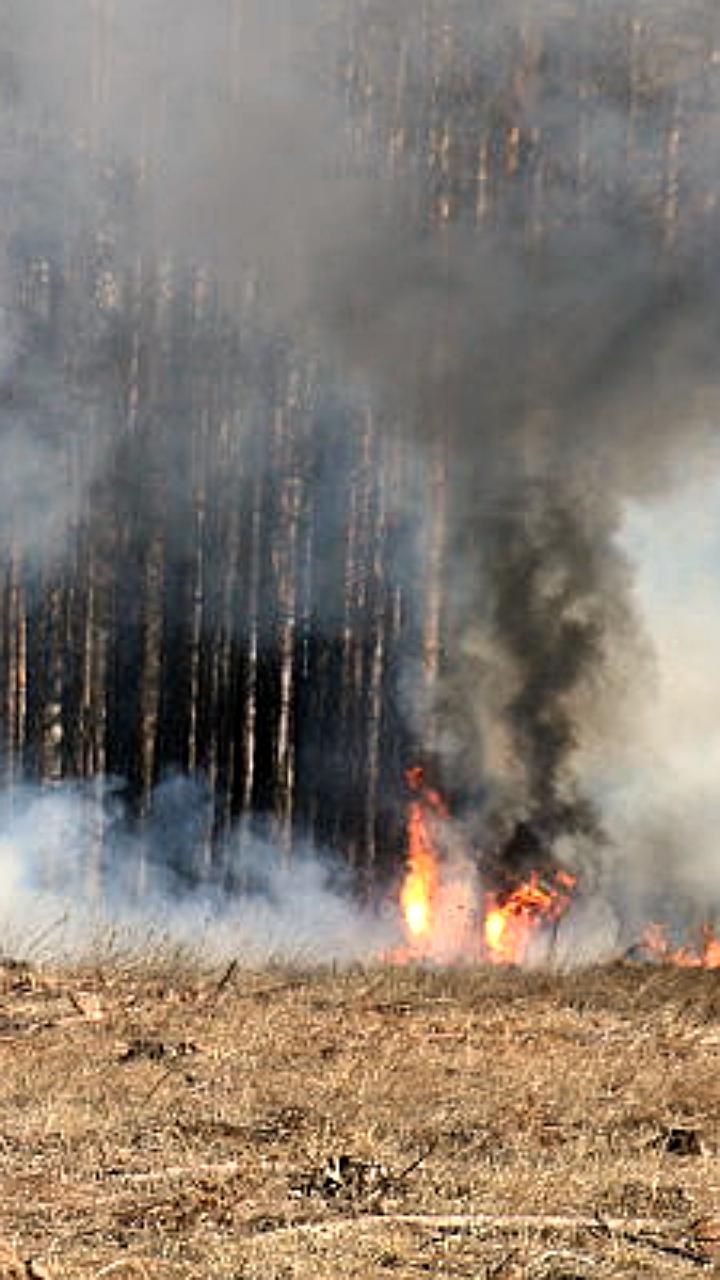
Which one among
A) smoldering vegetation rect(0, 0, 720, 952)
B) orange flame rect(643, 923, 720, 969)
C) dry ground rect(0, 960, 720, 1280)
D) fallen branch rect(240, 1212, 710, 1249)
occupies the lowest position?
orange flame rect(643, 923, 720, 969)

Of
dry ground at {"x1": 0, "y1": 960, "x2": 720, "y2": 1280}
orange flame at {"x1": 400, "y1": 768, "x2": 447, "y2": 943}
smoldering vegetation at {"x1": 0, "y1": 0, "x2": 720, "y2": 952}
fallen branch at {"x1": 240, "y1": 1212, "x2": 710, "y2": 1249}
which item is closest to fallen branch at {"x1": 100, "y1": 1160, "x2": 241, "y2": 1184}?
dry ground at {"x1": 0, "y1": 960, "x2": 720, "y2": 1280}

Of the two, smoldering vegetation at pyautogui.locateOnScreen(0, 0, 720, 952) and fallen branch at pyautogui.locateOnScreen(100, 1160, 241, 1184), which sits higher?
Result: smoldering vegetation at pyautogui.locateOnScreen(0, 0, 720, 952)

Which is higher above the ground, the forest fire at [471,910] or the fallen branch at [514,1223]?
the fallen branch at [514,1223]

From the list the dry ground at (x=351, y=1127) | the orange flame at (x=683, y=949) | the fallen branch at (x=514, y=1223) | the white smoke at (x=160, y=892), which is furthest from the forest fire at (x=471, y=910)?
the fallen branch at (x=514, y=1223)

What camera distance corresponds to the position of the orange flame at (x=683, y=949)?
1653 centimetres

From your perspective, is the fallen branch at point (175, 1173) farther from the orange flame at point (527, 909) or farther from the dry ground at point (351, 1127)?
the orange flame at point (527, 909)

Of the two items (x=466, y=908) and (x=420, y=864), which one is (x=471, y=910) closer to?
(x=466, y=908)

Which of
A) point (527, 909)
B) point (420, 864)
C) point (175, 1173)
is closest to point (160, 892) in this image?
point (420, 864)

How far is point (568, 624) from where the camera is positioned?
1905cm

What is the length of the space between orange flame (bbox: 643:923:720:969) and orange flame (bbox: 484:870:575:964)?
970mm

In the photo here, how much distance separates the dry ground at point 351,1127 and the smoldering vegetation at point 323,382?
6984 millimetres

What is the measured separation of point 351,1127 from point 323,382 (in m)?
14.1

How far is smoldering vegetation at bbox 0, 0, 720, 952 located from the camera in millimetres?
19906

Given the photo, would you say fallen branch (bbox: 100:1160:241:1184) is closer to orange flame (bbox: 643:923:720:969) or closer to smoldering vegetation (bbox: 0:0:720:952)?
orange flame (bbox: 643:923:720:969)
